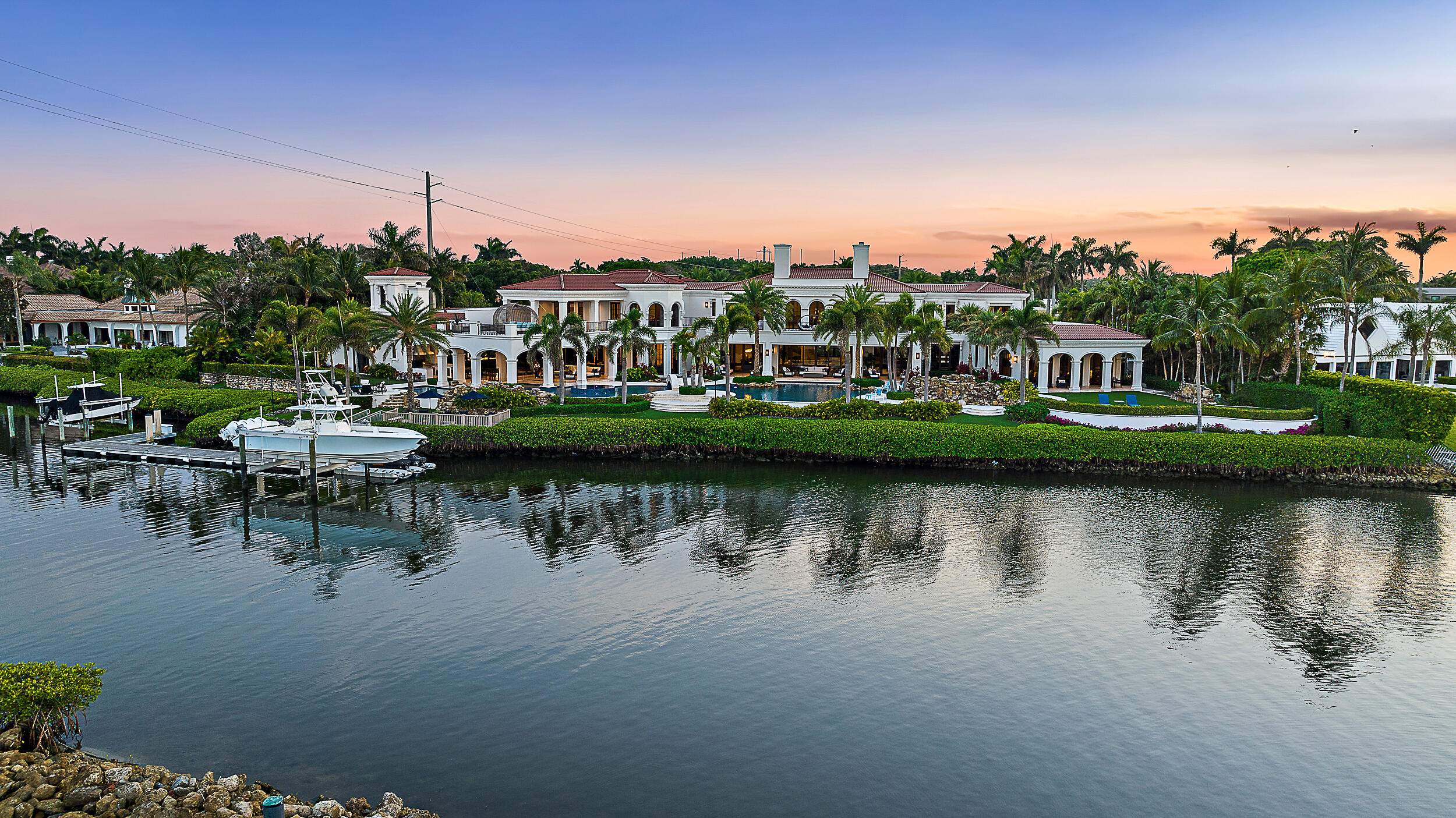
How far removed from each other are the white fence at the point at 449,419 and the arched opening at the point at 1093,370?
3920 cm

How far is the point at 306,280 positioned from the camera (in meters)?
68.6

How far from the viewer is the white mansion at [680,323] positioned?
63594 mm

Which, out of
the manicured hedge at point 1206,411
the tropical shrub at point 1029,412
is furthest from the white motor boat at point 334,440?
the manicured hedge at point 1206,411

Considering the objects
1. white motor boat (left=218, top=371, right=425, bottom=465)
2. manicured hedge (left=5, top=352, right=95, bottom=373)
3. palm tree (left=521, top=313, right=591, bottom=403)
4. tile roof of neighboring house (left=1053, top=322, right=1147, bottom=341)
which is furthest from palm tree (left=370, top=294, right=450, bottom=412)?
tile roof of neighboring house (left=1053, top=322, right=1147, bottom=341)

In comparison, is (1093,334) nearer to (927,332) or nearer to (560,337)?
(927,332)

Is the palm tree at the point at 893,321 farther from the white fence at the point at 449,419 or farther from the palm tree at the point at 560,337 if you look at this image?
the white fence at the point at 449,419

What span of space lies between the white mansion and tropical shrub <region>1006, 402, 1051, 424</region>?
13.2 m

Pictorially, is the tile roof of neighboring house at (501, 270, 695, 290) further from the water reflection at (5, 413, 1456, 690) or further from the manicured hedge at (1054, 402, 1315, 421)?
the manicured hedge at (1054, 402, 1315, 421)

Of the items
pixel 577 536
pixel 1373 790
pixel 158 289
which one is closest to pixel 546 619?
pixel 577 536

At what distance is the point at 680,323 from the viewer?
70.3 metres

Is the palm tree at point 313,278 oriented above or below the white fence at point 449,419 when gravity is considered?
Answer: above

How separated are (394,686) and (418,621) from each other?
12.9 feet

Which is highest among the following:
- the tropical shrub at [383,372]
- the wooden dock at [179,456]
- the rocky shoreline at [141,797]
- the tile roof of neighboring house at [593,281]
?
the tile roof of neighboring house at [593,281]

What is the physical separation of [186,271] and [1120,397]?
235ft
